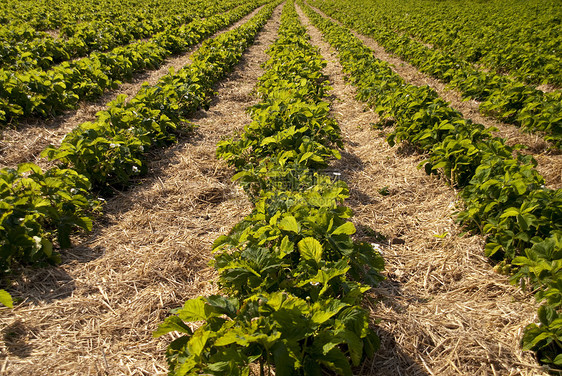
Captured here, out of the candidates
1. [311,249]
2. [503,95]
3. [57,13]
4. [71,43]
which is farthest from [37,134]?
[57,13]

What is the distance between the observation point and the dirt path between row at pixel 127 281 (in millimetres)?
2260

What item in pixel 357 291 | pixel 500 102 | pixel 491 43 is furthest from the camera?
pixel 491 43

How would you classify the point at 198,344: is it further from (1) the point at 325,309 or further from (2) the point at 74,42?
(2) the point at 74,42

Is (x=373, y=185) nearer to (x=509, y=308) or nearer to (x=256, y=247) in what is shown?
(x=509, y=308)

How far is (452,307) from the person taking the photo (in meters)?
2.67

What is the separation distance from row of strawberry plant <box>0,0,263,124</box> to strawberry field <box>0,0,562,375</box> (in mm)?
45

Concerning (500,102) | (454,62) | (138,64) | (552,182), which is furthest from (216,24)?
(552,182)

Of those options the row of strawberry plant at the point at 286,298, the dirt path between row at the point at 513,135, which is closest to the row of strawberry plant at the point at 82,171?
the row of strawberry plant at the point at 286,298

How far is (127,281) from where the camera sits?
2.92 meters

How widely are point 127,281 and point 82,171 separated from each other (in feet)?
5.43

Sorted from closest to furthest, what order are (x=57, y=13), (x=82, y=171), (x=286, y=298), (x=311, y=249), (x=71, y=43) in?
(x=286, y=298), (x=311, y=249), (x=82, y=171), (x=71, y=43), (x=57, y=13)

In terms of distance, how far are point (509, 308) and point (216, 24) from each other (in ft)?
55.2

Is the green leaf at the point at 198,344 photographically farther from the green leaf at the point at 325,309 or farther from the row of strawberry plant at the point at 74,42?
the row of strawberry plant at the point at 74,42

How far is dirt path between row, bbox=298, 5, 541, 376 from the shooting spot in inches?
88.6
